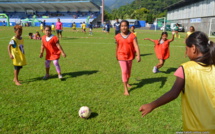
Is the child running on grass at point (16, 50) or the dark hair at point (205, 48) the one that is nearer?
the dark hair at point (205, 48)

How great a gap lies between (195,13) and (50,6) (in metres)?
51.0

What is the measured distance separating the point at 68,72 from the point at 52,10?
70241mm

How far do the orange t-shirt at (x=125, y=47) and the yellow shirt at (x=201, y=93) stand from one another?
3.34 meters

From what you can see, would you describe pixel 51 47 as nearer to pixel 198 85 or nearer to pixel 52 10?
pixel 198 85

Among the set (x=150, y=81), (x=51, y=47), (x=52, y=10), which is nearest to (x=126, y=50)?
(x=150, y=81)

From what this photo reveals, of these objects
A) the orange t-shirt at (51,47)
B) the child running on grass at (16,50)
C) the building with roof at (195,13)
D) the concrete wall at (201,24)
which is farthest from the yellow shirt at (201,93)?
the building with roof at (195,13)

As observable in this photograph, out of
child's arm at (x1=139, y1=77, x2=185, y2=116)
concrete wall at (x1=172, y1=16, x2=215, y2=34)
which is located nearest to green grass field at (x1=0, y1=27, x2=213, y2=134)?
child's arm at (x1=139, y1=77, x2=185, y2=116)

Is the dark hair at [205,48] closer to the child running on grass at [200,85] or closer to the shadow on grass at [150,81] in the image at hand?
the child running on grass at [200,85]

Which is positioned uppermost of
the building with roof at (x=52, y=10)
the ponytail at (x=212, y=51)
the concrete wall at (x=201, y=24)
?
the building with roof at (x=52, y=10)

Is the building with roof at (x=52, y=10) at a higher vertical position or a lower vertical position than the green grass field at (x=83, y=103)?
higher

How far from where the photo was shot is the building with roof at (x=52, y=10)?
64188 mm

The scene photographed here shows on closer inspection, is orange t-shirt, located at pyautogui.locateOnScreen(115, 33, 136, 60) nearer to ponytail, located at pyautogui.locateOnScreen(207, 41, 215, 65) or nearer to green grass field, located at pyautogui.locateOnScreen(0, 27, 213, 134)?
green grass field, located at pyautogui.locateOnScreen(0, 27, 213, 134)

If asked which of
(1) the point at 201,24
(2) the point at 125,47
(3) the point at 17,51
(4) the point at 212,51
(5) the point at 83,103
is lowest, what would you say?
(5) the point at 83,103

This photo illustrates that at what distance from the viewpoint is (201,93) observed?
1.75 metres
